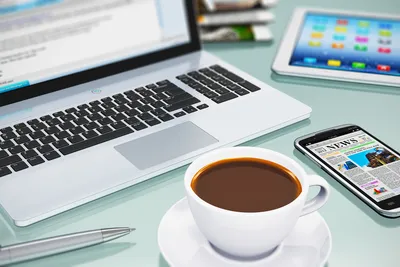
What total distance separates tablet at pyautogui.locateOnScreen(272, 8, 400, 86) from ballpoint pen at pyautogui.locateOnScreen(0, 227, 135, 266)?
450 mm

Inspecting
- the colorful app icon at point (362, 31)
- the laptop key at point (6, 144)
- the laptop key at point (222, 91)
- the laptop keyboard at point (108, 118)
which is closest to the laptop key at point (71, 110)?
the laptop keyboard at point (108, 118)

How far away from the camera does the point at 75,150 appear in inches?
28.2

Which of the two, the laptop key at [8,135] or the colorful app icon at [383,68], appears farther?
the colorful app icon at [383,68]

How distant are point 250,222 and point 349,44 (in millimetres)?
564

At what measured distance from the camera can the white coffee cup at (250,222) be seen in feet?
1.64

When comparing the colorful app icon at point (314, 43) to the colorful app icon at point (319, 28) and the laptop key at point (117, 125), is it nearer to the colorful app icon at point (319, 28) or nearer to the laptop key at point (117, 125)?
the colorful app icon at point (319, 28)

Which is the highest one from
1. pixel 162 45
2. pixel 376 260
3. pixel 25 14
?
pixel 25 14

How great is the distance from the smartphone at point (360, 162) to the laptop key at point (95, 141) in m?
0.23

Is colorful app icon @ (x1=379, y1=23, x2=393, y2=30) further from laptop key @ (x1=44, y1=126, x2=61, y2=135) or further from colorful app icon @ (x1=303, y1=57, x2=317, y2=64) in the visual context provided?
laptop key @ (x1=44, y1=126, x2=61, y2=135)

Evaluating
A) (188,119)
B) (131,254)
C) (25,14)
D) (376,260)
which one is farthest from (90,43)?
(376,260)

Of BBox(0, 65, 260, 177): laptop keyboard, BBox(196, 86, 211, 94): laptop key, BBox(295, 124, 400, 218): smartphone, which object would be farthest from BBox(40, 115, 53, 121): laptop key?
BBox(295, 124, 400, 218): smartphone

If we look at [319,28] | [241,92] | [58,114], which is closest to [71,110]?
[58,114]

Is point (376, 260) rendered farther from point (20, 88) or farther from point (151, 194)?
point (20, 88)

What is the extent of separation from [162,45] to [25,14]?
0.22 m
